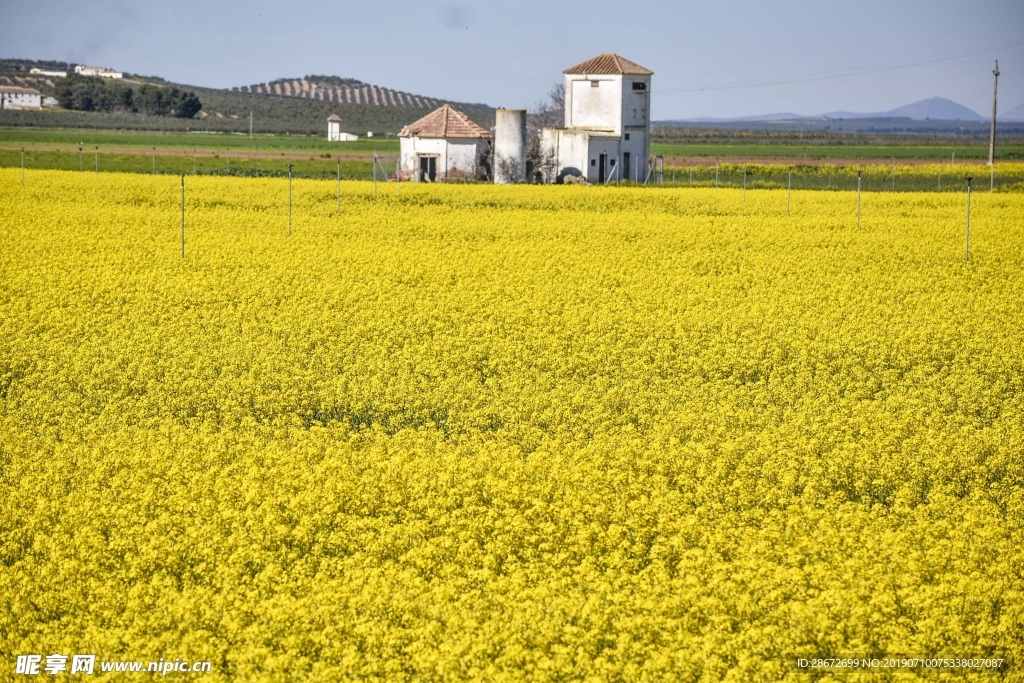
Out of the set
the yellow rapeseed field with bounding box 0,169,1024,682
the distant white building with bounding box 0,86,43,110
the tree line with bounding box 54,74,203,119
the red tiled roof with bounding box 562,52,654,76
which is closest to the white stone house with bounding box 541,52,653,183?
the red tiled roof with bounding box 562,52,654,76

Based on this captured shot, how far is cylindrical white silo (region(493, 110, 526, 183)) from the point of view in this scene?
5941cm

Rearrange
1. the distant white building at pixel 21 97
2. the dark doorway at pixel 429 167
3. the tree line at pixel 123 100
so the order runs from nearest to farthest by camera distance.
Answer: the dark doorway at pixel 429 167 < the tree line at pixel 123 100 < the distant white building at pixel 21 97

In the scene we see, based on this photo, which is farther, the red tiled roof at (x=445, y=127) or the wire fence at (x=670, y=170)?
the red tiled roof at (x=445, y=127)

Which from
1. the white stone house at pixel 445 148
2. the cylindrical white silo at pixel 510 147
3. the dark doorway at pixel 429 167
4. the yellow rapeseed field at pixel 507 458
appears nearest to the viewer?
the yellow rapeseed field at pixel 507 458

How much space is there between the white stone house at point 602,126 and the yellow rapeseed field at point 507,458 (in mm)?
31224

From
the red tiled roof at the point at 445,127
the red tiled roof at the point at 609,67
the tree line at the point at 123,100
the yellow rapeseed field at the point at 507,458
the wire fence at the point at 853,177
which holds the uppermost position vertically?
the tree line at the point at 123,100

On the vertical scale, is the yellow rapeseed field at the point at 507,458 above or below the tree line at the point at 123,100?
below

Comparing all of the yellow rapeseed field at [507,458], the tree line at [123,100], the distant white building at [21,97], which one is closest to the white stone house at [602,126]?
the yellow rapeseed field at [507,458]

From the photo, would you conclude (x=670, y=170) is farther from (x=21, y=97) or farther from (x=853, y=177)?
(x=21, y=97)

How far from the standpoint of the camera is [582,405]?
17.3 metres

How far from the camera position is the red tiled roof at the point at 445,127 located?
61812 mm

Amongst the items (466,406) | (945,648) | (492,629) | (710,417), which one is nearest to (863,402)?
(710,417)

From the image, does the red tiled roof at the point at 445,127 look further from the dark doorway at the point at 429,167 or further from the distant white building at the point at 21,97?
the distant white building at the point at 21,97

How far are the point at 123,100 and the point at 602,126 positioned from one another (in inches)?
5363
